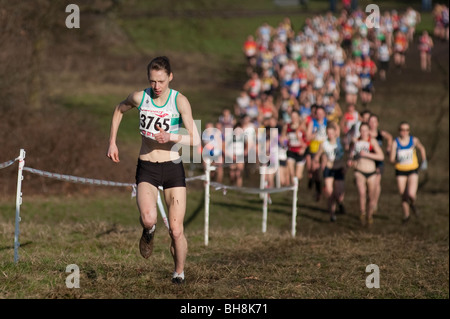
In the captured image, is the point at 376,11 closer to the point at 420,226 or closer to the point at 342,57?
the point at 342,57

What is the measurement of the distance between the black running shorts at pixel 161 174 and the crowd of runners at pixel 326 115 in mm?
5739

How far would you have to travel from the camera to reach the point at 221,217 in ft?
55.3

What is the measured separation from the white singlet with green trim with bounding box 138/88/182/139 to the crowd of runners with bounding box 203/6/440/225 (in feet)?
19.4

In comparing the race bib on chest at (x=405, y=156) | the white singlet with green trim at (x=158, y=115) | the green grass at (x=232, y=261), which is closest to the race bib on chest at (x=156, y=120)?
the white singlet with green trim at (x=158, y=115)

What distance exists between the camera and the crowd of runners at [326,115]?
15.9 meters

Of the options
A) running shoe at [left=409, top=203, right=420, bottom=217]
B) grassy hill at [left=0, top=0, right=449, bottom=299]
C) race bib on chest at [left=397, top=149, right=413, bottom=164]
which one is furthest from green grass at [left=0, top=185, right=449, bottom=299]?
race bib on chest at [left=397, top=149, right=413, bottom=164]

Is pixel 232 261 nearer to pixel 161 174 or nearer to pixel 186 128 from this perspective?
pixel 161 174

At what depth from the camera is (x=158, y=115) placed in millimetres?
7695

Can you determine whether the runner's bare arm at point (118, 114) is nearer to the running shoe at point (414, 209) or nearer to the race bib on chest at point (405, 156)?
the race bib on chest at point (405, 156)

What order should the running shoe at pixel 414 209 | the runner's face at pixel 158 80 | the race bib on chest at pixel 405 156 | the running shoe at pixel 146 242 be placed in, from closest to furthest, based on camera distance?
the runner's face at pixel 158 80 < the running shoe at pixel 146 242 < the race bib on chest at pixel 405 156 < the running shoe at pixel 414 209

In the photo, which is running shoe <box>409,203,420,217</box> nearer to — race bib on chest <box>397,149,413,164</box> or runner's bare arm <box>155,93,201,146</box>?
race bib on chest <box>397,149,413,164</box>

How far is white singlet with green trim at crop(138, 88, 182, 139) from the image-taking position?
7695 millimetres

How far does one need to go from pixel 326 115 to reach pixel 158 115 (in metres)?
15.3
